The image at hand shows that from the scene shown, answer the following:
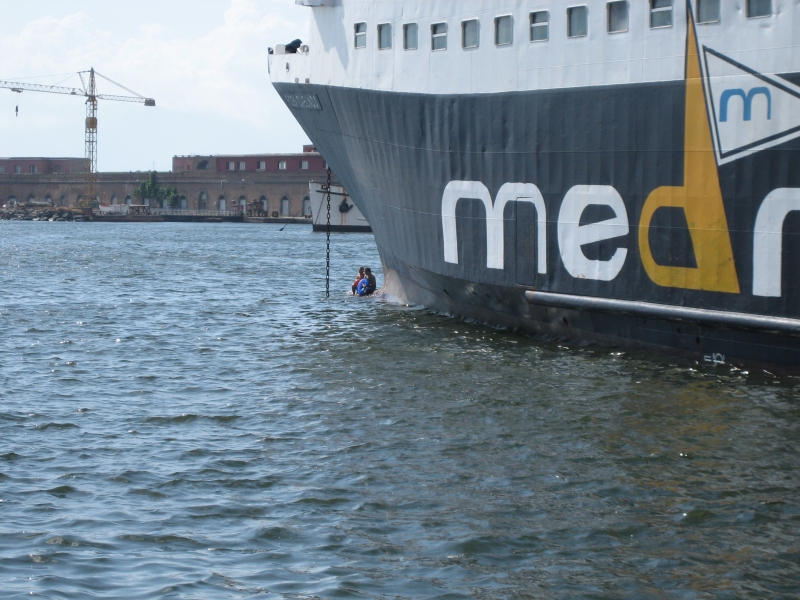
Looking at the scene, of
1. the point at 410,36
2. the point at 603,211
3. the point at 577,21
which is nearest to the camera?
the point at 603,211

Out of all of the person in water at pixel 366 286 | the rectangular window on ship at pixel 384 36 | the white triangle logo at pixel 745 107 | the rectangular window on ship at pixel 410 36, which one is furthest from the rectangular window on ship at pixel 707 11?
the person in water at pixel 366 286

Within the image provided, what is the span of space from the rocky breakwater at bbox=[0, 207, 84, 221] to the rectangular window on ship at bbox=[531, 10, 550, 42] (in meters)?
124

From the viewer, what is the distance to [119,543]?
923 cm

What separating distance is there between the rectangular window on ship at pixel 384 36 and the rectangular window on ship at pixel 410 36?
1.64ft

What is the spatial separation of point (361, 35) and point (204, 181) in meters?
114

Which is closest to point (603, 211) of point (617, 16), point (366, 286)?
point (617, 16)

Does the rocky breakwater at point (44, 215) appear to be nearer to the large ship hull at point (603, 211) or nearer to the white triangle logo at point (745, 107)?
the large ship hull at point (603, 211)

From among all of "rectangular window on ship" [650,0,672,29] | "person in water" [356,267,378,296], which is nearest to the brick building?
"person in water" [356,267,378,296]

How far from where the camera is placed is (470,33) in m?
20.0

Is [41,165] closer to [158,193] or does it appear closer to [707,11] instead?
[158,193]

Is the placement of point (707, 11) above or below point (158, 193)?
below

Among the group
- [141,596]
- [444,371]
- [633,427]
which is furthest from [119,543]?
[444,371]

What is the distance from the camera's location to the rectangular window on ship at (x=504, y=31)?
19.1m

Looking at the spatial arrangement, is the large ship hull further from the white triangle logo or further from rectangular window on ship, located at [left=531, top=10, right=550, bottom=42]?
rectangular window on ship, located at [left=531, top=10, right=550, bottom=42]
